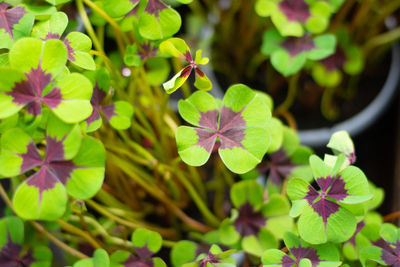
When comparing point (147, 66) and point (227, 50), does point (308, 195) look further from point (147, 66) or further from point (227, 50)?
point (227, 50)

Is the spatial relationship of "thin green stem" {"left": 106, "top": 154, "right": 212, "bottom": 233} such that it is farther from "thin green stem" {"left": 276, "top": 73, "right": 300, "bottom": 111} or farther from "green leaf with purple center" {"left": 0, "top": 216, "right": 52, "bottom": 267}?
"thin green stem" {"left": 276, "top": 73, "right": 300, "bottom": 111}

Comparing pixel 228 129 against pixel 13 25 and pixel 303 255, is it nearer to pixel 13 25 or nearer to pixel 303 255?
pixel 303 255

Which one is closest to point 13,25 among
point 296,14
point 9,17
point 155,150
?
point 9,17

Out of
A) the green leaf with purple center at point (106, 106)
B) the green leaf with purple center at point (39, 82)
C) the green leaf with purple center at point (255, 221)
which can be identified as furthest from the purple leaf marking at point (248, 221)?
the green leaf with purple center at point (39, 82)

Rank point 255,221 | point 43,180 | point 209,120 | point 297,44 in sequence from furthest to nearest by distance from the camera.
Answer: point 297,44
point 255,221
point 209,120
point 43,180

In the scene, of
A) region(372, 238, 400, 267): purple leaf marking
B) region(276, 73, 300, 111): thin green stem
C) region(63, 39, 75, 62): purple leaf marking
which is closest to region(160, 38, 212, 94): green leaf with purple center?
region(63, 39, 75, 62): purple leaf marking

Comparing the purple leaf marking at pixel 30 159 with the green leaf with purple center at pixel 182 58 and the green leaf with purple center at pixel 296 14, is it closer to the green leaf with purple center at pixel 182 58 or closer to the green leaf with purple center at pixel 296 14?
the green leaf with purple center at pixel 182 58

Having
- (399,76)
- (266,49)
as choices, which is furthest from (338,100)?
(266,49)

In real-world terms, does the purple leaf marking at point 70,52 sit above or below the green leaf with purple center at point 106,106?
Answer: above
